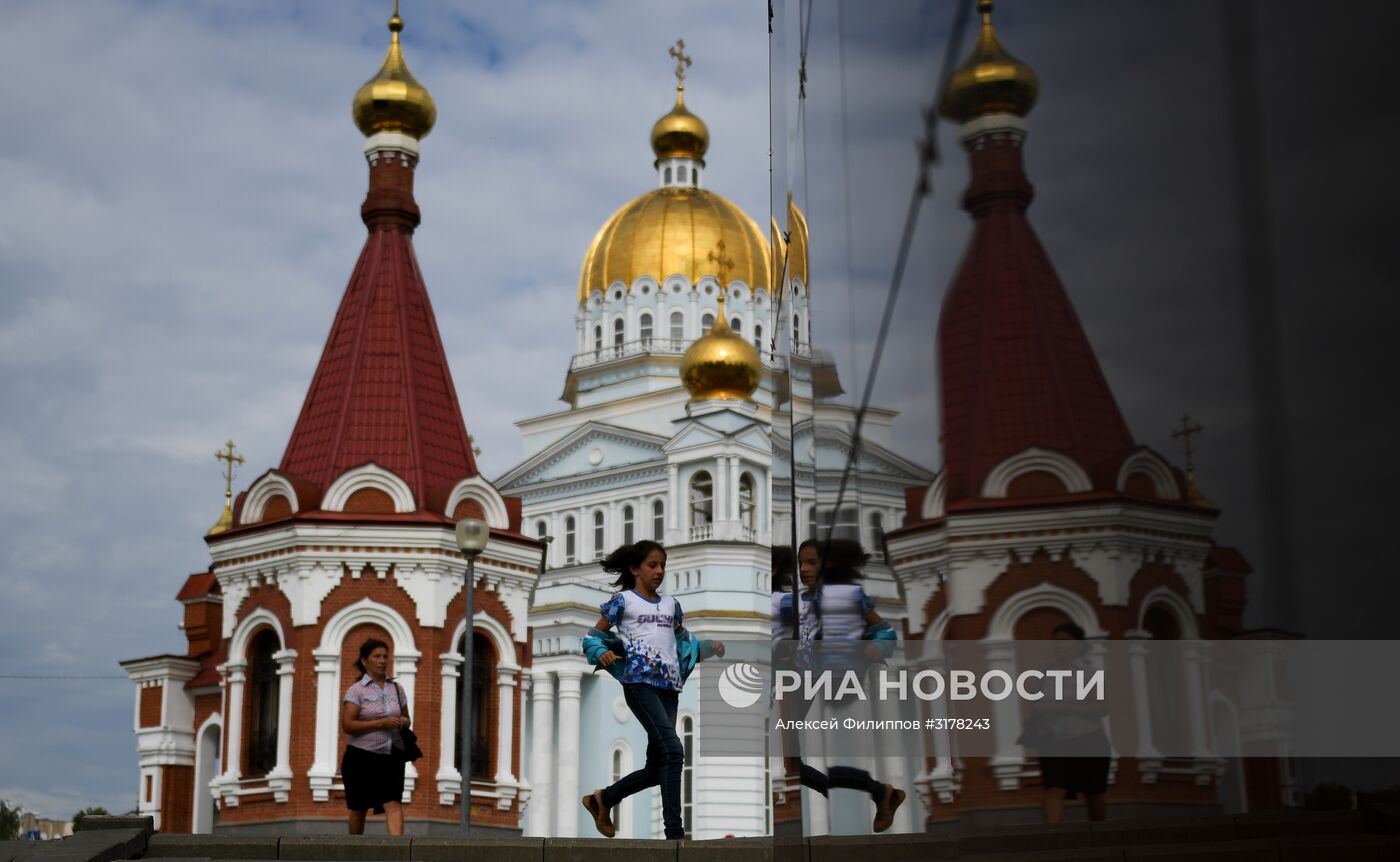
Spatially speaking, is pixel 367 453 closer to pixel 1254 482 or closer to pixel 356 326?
pixel 356 326

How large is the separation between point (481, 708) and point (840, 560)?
24.0m

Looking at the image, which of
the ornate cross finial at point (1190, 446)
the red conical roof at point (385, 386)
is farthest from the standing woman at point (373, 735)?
the red conical roof at point (385, 386)

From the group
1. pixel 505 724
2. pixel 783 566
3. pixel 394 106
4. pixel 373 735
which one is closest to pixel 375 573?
pixel 505 724

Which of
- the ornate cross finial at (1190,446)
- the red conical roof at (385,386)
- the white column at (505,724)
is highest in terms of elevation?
the red conical roof at (385,386)

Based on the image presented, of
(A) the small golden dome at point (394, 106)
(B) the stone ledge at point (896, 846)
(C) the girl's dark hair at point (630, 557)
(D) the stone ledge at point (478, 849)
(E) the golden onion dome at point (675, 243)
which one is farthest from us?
(E) the golden onion dome at point (675, 243)

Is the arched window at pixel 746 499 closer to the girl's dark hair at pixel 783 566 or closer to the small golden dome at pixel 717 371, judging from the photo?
the small golden dome at pixel 717 371

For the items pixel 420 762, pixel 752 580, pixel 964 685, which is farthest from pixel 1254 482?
pixel 752 580

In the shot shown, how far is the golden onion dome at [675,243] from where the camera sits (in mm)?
51750

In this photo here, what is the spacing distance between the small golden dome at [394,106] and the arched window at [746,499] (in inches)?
564

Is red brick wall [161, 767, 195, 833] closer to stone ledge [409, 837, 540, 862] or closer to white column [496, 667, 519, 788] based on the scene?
white column [496, 667, 519, 788]

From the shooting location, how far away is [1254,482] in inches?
32.2

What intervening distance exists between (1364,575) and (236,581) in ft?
87.2

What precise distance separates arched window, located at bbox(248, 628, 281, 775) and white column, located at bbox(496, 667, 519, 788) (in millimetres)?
3178

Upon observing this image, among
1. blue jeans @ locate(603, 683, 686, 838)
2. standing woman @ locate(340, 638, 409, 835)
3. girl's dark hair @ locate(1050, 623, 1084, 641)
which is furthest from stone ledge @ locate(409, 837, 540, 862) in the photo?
girl's dark hair @ locate(1050, 623, 1084, 641)
